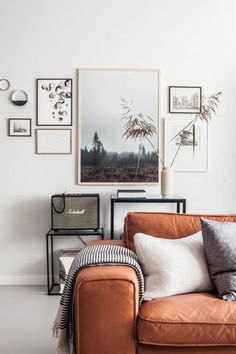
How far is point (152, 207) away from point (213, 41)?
1644 millimetres

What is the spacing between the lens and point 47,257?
377 centimetres

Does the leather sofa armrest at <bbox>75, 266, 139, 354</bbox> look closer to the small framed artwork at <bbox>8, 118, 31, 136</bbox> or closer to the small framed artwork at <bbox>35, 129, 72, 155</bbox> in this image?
the small framed artwork at <bbox>35, 129, 72, 155</bbox>

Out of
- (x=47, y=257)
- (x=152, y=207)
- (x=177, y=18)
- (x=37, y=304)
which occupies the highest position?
(x=177, y=18)

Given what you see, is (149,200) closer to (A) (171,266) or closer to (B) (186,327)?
(A) (171,266)

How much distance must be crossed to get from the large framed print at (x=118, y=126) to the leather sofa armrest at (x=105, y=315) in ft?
6.76

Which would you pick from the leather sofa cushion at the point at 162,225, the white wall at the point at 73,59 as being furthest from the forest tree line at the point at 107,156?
the leather sofa cushion at the point at 162,225

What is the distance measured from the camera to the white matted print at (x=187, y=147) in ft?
13.0

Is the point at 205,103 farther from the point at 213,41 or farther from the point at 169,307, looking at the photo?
the point at 169,307

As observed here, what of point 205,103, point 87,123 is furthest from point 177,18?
point 87,123

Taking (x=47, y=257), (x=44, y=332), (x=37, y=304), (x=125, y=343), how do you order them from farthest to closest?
(x=47, y=257), (x=37, y=304), (x=44, y=332), (x=125, y=343)

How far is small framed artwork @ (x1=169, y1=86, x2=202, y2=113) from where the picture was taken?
12.9 feet

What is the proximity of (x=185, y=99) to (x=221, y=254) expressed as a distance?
205 cm

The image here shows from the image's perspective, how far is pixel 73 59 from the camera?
389cm

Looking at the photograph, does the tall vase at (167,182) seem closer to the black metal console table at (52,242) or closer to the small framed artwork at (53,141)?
the black metal console table at (52,242)
